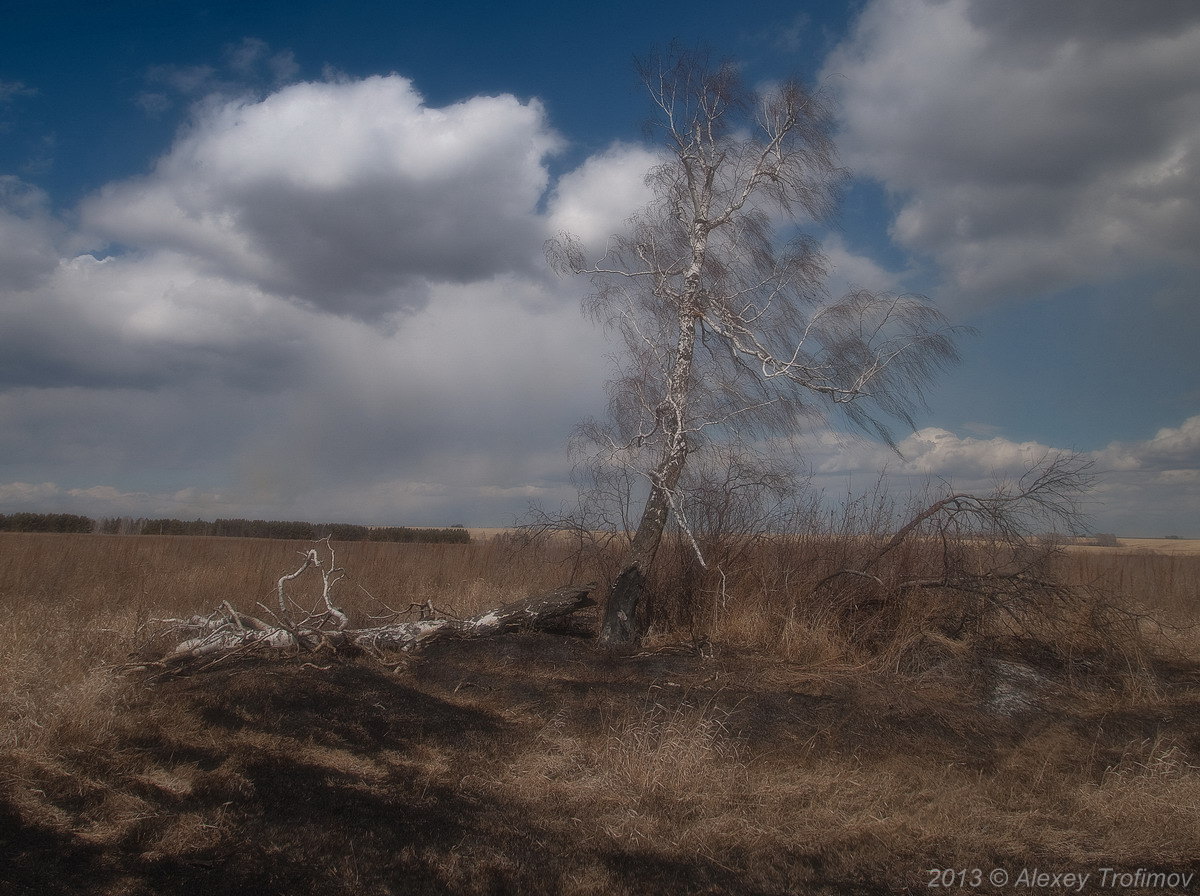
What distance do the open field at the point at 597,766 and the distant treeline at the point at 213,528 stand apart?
18.6m

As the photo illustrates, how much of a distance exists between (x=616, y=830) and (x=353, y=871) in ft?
5.03

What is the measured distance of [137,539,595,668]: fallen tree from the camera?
27.0ft

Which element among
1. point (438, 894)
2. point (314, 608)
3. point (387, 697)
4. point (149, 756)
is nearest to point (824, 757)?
point (438, 894)

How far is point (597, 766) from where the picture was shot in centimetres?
539

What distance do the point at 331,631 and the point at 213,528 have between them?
107 ft

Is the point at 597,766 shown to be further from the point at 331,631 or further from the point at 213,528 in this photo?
the point at 213,528

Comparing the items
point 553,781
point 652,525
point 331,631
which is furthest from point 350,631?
point 553,781

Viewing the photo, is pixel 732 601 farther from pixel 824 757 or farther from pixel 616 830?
pixel 616 830

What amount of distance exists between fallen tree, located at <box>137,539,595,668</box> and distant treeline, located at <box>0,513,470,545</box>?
16.4m

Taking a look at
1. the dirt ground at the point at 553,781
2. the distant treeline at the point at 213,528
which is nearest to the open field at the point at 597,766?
the dirt ground at the point at 553,781

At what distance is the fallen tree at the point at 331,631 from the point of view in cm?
824

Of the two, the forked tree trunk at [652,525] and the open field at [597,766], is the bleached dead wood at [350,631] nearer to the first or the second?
the open field at [597,766]

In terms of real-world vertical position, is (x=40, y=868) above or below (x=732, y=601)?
below

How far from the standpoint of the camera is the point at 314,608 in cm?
1345
